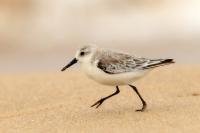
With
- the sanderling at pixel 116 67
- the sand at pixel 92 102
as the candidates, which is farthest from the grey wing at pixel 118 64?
the sand at pixel 92 102

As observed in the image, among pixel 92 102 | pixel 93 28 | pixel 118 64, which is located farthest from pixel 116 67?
pixel 93 28

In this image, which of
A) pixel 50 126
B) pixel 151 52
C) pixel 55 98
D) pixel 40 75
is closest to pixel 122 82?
pixel 50 126

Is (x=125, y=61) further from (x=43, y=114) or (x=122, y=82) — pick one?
(x=43, y=114)

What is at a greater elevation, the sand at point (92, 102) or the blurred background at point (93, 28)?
the sand at point (92, 102)

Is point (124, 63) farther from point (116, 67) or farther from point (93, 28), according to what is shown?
point (93, 28)

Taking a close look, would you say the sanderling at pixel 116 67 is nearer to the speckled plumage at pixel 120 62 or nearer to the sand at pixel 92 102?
the speckled plumage at pixel 120 62

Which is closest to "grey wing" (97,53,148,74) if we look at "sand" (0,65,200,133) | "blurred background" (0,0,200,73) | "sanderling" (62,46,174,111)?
"sanderling" (62,46,174,111)

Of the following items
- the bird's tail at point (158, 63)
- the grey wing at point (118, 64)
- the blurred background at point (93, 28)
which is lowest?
the blurred background at point (93, 28)
